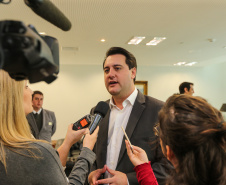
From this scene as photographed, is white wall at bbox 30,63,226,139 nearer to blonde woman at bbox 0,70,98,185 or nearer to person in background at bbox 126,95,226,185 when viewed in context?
blonde woman at bbox 0,70,98,185

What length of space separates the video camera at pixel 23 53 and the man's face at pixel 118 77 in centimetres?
132

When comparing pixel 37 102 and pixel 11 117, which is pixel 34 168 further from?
pixel 37 102

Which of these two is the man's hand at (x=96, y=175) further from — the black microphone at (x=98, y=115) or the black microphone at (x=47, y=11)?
the black microphone at (x=47, y=11)

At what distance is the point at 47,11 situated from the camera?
A: 0.55 meters

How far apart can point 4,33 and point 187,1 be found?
3.64 metres

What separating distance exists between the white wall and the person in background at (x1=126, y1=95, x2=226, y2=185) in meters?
7.96

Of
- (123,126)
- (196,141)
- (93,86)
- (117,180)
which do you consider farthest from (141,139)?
(93,86)

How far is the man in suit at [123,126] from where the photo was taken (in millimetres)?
1408

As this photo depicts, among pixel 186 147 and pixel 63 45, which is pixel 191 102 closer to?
pixel 186 147

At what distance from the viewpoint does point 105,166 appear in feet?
4.69

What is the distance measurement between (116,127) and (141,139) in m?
0.23

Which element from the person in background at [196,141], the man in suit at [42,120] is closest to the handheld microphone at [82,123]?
the person in background at [196,141]

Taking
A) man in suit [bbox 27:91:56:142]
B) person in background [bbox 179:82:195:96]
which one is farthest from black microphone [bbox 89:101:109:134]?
person in background [bbox 179:82:195:96]

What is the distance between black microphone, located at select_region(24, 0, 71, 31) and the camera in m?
0.52
